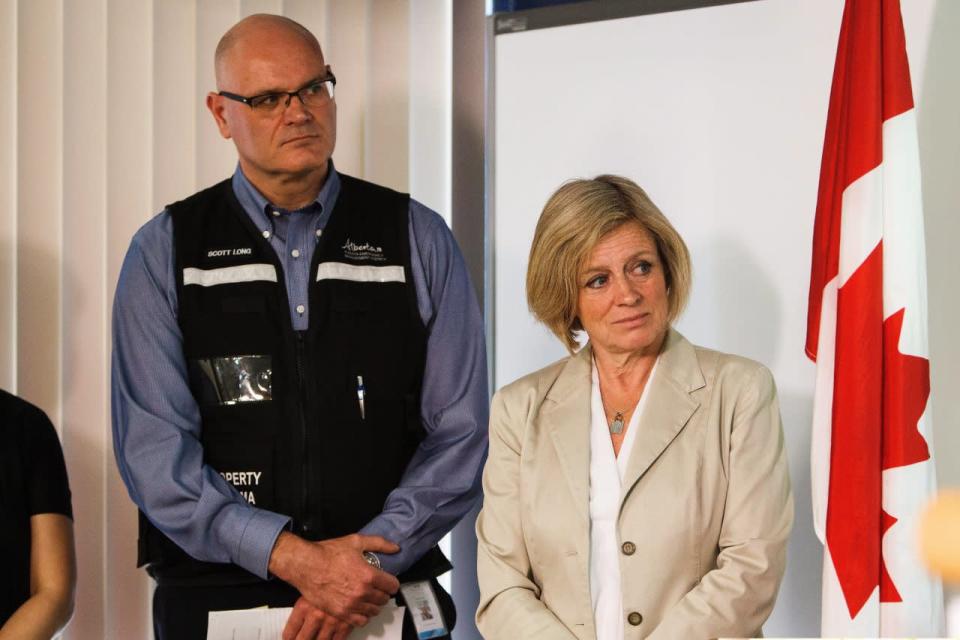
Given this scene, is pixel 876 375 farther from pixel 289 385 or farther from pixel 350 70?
pixel 350 70

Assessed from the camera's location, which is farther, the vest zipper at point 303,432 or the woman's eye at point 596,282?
the vest zipper at point 303,432

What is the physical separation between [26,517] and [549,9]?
187 cm

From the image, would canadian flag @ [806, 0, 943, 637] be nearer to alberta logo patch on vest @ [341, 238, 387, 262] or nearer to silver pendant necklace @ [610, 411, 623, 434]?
silver pendant necklace @ [610, 411, 623, 434]

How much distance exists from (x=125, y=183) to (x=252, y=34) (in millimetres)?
809

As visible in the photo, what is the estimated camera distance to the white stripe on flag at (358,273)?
2684 millimetres

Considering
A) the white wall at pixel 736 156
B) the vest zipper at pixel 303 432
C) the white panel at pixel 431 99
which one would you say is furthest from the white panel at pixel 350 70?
the vest zipper at pixel 303 432

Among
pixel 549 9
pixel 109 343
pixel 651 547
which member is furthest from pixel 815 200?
pixel 109 343

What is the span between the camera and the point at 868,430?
241 centimetres

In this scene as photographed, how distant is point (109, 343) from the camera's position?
10.6 feet

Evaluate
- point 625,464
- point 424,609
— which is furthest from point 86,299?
point 625,464

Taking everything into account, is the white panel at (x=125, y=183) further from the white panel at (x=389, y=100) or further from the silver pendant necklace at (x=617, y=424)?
the silver pendant necklace at (x=617, y=424)

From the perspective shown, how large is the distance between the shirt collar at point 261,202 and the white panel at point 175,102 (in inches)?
25.9

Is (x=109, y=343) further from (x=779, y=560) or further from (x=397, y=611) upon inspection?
(x=779, y=560)

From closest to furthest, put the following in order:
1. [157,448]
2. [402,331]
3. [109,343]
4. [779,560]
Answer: [779,560]
[157,448]
[402,331]
[109,343]
